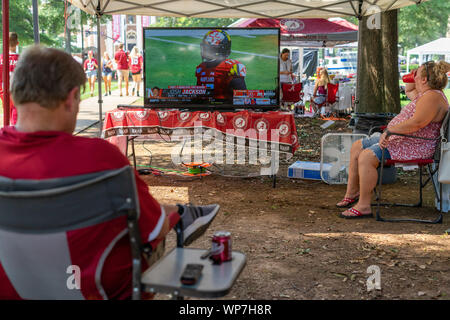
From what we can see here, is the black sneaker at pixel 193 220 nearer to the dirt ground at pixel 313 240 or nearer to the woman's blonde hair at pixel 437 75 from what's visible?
the dirt ground at pixel 313 240

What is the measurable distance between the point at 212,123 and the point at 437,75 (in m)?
2.63

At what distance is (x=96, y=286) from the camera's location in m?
1.93

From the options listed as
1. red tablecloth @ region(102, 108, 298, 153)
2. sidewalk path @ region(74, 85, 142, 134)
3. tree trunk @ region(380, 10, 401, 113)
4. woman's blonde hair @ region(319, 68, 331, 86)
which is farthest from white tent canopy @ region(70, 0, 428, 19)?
woman's blonde hair @ region(319, 68, 331, 86)

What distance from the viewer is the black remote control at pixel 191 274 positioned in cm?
195

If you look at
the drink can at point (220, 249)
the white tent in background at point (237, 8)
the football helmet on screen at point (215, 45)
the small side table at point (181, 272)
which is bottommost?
the small side table at point (181, 272)

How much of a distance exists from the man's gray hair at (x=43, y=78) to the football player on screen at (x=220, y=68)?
5068 mm

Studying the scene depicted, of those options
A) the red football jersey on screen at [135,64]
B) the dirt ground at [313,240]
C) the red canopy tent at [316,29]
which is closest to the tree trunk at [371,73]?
the dirt ground at [313,240]

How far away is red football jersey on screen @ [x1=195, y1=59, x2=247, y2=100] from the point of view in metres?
6.95

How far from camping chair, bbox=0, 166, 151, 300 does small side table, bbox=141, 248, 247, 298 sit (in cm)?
11

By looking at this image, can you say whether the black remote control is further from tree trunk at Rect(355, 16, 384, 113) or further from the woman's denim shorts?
tree trunk at Rect(355, 16, 384, 113)

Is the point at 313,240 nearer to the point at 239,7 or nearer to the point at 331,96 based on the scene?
the point at 239,7

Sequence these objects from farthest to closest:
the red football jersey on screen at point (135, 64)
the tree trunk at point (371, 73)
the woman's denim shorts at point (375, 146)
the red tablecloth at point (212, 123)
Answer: the red football jersey on screen at point (135, 64)
the tree trunk at point (371, 73)
the red tablecloth at point (212, 123)
the woman's denim shorts at point (375, 146)

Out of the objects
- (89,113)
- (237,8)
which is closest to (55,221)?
(237,8)

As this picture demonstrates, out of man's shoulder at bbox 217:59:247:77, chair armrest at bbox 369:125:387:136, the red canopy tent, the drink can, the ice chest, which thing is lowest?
the ice chest
